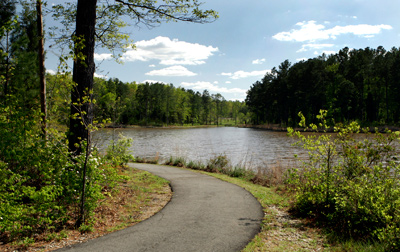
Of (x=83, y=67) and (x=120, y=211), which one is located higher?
(x=83, y=67)

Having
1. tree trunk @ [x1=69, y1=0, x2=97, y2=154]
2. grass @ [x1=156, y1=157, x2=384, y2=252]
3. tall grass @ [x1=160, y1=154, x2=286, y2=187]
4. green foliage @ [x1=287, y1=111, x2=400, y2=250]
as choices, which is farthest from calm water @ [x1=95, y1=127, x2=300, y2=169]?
green foliage @ [x1=287, y1=111, x2=400, y2=250]

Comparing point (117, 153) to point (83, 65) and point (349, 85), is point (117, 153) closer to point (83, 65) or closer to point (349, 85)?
point (83, 65)

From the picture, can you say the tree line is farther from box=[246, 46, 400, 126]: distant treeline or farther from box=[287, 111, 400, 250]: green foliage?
box=[246, 46, 400, 126]: distant treeline

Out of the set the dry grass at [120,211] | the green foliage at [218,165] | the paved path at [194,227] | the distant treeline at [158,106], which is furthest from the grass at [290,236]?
the distant treeline at [158,106]

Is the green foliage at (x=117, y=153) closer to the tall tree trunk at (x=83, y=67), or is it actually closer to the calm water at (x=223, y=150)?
the calm water at (x=223, y=150)

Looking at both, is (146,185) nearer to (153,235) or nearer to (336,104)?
(153,235)

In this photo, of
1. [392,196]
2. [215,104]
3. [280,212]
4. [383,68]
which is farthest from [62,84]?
[215,104]

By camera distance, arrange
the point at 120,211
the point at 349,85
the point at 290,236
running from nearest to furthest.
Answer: the point at 290,236 < the point at 120,211 < the point at 349,85

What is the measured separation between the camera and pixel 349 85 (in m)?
52.1

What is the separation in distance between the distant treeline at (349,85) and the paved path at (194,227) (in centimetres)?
5403

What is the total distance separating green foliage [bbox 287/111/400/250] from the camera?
4789 millimetres

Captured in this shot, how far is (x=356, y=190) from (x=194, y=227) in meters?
3.42

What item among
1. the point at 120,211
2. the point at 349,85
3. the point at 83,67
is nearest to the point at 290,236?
the point at 120,211

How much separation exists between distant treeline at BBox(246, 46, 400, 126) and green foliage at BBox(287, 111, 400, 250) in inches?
2108
